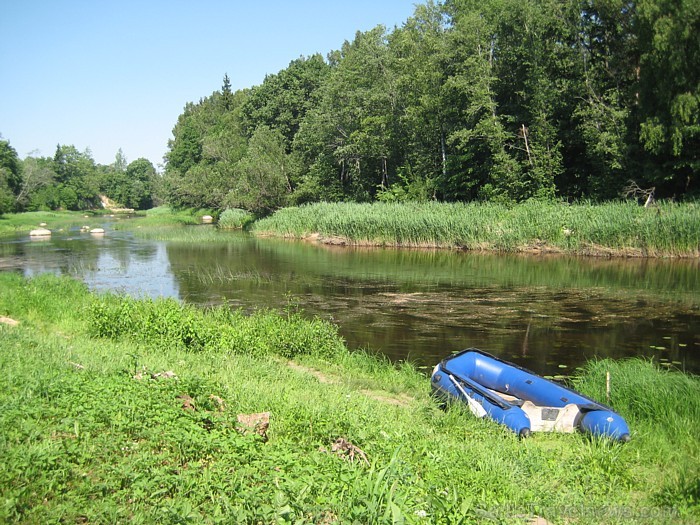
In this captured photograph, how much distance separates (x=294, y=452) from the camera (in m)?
5.04

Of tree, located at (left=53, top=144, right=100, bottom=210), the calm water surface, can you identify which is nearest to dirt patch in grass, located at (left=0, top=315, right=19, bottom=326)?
the calm water surface

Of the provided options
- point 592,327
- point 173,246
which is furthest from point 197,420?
point 173,246

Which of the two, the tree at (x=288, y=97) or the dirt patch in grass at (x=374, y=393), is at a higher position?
the tree at (x=288, y=97)

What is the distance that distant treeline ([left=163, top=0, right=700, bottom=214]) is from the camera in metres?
27.6

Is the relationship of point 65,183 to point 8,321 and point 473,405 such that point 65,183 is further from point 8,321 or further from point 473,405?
point 473,405

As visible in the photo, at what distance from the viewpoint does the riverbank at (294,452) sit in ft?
13.3

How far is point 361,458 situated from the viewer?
5.10 meters

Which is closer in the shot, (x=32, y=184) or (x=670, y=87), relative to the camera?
(x=670, y=87)

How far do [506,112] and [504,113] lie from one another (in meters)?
0.26

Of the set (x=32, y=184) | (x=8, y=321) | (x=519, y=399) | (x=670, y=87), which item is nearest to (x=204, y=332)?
(x=8, y=321)

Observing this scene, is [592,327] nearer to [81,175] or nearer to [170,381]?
[170,381]

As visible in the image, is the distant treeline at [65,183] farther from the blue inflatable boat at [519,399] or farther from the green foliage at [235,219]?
the blue inflatable boat at [519,399]

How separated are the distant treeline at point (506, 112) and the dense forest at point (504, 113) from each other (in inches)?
3.5

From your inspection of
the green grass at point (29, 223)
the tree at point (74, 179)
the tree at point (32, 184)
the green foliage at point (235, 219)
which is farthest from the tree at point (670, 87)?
the tree at point (74, 179)
